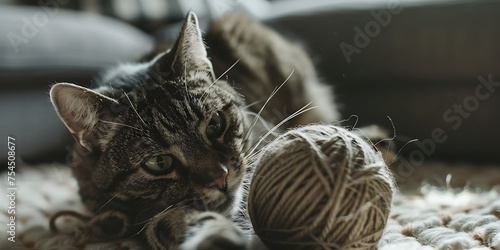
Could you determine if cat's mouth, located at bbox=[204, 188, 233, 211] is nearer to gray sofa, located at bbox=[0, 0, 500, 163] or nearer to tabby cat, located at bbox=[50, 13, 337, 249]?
tabby cat, located at bbox=[50, 13, 337, 249]

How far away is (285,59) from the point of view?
1.62 meters

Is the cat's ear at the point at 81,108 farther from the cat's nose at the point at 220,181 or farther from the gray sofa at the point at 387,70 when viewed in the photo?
the gray sofa at the point at 387,70

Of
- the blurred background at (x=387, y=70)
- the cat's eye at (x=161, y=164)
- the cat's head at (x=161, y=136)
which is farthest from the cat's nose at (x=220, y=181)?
the blurred background at (x=387, y=70)

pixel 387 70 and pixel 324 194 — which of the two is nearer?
pixel 324 194

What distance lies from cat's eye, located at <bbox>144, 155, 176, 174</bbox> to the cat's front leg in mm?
92

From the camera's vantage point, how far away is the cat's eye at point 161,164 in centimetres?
87

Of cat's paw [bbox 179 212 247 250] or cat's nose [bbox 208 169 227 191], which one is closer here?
cat's paw [bbox 179 212 247 250]

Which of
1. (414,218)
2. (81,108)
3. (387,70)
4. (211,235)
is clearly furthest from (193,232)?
(387,70)

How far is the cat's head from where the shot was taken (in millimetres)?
855

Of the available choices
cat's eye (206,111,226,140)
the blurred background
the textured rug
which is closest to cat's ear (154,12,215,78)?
cat's eye (206,111,226,140)

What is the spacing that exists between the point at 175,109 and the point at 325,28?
1033mm

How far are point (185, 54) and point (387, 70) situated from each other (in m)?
0.98

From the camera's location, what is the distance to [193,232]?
28.5 inches

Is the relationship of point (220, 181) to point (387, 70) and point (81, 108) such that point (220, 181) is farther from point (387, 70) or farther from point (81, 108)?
point (387, 70)
